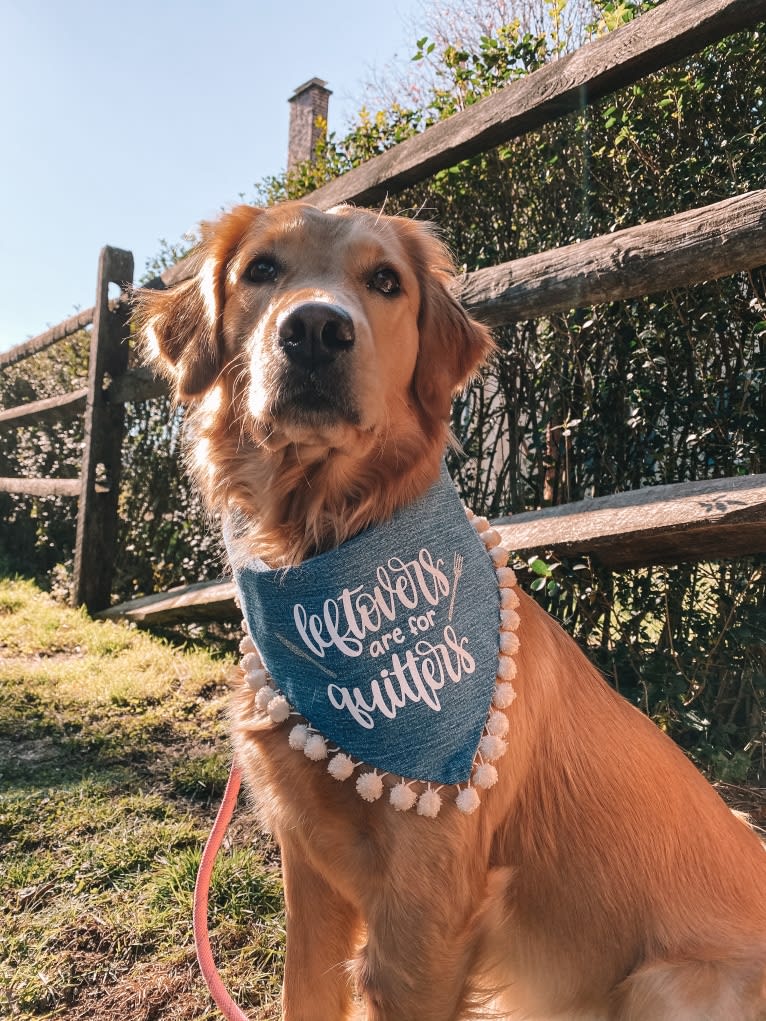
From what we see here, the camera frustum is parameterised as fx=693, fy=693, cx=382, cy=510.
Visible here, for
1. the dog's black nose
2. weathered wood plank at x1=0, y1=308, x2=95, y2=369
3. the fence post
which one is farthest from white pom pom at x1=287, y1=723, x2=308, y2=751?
weathered wood plank at x1=0, y1=308, x2=95, y2=369

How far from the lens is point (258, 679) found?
5.48ft

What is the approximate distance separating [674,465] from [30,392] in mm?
7306

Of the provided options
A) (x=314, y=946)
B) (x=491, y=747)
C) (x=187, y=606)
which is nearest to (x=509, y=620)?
(x=491, y=747)

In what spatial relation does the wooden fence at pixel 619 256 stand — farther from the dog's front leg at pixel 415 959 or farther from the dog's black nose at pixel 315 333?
the dog's front leg at pixel 415 959

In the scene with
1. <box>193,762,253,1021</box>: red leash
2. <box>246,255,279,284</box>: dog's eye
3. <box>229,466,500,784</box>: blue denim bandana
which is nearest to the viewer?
<box>229,466,500,784</box>: blue denim bandana

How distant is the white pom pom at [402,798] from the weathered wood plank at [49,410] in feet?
15.7

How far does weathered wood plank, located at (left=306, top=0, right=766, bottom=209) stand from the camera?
2117 millimetres

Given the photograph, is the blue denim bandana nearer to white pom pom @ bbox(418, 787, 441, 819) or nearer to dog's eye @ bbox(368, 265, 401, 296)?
white pom pom @ bbox(418, 787, 441, 819)

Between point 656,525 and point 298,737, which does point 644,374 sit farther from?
point 298,737

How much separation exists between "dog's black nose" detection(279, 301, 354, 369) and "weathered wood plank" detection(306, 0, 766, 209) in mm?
1564

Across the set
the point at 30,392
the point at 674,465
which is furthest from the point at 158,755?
the point at 30,392

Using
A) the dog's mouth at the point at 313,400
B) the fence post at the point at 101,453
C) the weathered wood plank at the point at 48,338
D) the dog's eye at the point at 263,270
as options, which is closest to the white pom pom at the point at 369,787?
the dog's mouth at the point at 313,400

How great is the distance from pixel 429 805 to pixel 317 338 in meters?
1.02

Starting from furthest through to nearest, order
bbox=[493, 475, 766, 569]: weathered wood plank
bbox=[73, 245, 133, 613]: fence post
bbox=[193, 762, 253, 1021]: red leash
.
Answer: bbox=[73, 245, 133, 613]: fence post
bbox=[493, 475, 766, 569]: weathered wood plank
bbox=[193, 762, 253, 1021]: red leash
